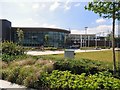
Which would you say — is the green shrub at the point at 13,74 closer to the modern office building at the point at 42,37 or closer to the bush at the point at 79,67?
the bush at the point at 79,67

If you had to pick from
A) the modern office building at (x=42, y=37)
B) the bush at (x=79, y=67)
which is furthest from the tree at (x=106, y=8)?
the modern office building at (x=42, y=37)

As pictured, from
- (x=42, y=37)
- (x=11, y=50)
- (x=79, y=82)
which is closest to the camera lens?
(x=79, y=82)

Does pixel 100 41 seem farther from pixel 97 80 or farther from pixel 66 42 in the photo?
pixel 97 80

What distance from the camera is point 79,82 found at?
819cm

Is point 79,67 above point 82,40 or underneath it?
underneath

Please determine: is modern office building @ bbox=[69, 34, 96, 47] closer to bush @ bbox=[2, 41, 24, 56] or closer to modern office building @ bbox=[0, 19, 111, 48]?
modern office building @ bbox=[0, 19, 111, 48]

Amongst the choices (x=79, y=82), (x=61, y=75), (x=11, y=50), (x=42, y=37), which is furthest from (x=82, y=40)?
(x=79, y=82)

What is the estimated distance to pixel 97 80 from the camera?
27.0 ft

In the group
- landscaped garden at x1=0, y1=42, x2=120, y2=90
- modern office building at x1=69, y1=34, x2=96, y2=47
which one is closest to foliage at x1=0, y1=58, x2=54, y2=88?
landscaped garden at x1=0, y1=42, x2=120, y2=90

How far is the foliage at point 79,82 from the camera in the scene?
7762 millimetres

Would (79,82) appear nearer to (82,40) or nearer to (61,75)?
(61,75)

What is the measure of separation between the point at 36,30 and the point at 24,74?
3129 inches

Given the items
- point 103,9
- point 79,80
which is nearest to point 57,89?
point 79,80

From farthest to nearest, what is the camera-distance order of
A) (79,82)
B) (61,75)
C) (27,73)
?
(27,73) → (61,75) → (79,82)
